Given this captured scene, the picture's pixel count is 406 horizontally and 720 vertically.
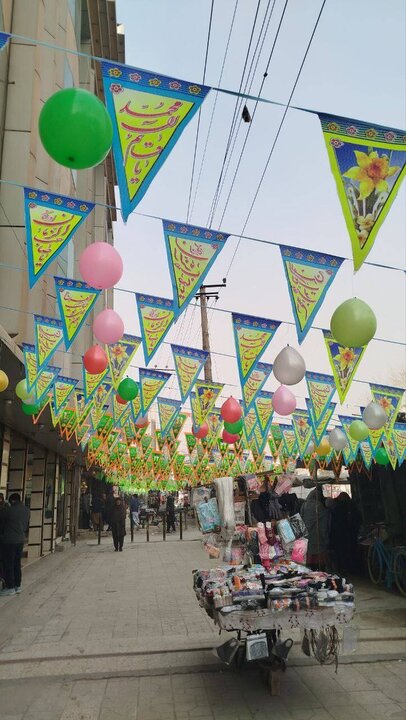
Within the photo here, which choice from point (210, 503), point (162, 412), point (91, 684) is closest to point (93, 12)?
point (162, 412)

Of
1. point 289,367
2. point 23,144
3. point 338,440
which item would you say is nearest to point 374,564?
point 338,440

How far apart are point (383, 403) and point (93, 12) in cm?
2430

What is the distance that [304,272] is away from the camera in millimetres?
5719

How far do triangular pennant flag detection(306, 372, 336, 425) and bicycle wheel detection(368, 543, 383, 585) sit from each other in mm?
2945

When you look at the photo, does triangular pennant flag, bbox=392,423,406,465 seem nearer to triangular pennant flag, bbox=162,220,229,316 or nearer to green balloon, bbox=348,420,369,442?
green balloon, bbox=348,420,369,442

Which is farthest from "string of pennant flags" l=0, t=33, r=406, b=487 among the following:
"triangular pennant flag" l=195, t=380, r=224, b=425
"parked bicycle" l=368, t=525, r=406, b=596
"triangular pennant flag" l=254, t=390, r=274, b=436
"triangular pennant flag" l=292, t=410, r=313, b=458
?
"triangular pennant flag" l=292, t=410, r=313, b=458

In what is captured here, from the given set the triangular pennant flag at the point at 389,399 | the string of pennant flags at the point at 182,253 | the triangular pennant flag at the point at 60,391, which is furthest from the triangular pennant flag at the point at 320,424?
the triangular pennant flag at the point at 60,391

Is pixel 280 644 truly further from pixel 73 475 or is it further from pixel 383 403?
pixel 73 475

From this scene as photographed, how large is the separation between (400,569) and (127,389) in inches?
249

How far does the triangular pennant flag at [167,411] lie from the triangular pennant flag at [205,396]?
4.34ft

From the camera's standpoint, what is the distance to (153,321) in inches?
283

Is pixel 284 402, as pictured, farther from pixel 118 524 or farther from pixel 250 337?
pixel 118 524

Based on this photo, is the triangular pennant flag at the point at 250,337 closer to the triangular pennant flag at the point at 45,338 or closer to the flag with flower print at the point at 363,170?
the triangular pennant flag at the point at 45,338

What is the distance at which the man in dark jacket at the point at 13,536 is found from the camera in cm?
910
